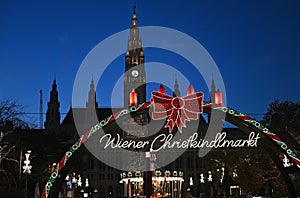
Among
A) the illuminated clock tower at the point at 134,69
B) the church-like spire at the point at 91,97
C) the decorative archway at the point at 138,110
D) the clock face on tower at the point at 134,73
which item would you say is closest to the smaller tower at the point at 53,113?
the church-like spire at the point at 91,97

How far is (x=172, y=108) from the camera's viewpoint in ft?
55.0

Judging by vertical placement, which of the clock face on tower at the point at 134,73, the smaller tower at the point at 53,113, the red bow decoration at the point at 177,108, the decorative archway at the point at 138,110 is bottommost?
the decorative archway at the point at 138,110

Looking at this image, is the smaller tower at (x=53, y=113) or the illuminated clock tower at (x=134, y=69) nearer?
the smaller tower at (x=53, y=113)

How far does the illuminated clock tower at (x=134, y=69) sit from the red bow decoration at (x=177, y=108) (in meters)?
92.4

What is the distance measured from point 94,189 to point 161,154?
20324mm

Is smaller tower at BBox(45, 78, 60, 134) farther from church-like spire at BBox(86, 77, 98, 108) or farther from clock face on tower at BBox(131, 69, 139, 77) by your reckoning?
clock face on tower at BBox(131, 69, 139, 77)

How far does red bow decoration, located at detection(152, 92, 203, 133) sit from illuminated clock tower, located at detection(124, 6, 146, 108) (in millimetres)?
92369

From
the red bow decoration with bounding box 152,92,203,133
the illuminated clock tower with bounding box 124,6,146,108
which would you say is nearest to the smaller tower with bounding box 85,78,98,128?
the illuminated clock tower with bounding box 124,6,146,108

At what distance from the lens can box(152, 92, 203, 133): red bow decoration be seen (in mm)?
16750

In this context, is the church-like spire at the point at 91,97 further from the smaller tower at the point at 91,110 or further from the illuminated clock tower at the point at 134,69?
the illuminated clock tower at the point at 134,69

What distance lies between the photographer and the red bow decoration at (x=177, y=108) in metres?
16.8

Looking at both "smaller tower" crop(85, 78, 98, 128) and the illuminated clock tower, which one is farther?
the illuminated clock tower

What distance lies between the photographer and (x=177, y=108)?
1673 cm

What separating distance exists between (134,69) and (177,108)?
Answer: 95203 mm
